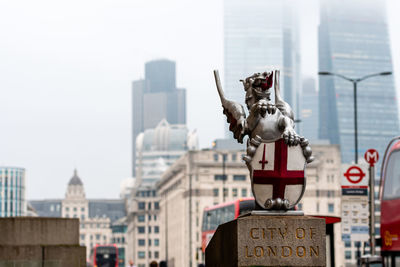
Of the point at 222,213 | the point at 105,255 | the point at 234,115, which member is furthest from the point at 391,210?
the point at 105,255

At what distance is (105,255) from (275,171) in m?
60.4

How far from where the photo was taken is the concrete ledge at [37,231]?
21.0 metres

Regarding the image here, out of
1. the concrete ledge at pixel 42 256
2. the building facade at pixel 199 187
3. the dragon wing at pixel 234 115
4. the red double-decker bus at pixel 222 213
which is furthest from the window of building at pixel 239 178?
the dragon wing at pixel 234 115

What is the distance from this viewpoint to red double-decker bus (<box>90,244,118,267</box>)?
7031 centimetres

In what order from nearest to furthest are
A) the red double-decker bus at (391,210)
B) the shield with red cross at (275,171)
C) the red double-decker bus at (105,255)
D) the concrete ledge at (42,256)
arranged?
the shield with red cross at (275,171) → the concrete ledge at (42,256) → the red double-decker bus at (391,210) → the red double-decker bus at (105,255)

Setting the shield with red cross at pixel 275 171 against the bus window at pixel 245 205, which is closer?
the shield with red cross at pixel 275 171

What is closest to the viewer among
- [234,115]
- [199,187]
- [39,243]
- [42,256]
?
[234,115]

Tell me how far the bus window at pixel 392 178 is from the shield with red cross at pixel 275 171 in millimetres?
9660

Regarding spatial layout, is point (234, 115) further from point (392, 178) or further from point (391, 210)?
point (392, 178)

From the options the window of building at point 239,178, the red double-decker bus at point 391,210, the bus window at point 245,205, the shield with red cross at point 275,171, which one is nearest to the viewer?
the shield with red cross at point 275,171

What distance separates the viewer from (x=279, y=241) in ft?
36.9

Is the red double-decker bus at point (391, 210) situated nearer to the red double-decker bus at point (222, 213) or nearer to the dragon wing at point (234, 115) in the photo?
the dragon wing at point (234, 115)

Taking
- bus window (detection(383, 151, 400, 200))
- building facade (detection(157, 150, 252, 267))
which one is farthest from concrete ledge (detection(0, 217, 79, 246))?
building facade (detection(157, 150, 252, 267))

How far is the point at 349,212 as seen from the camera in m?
28.9
